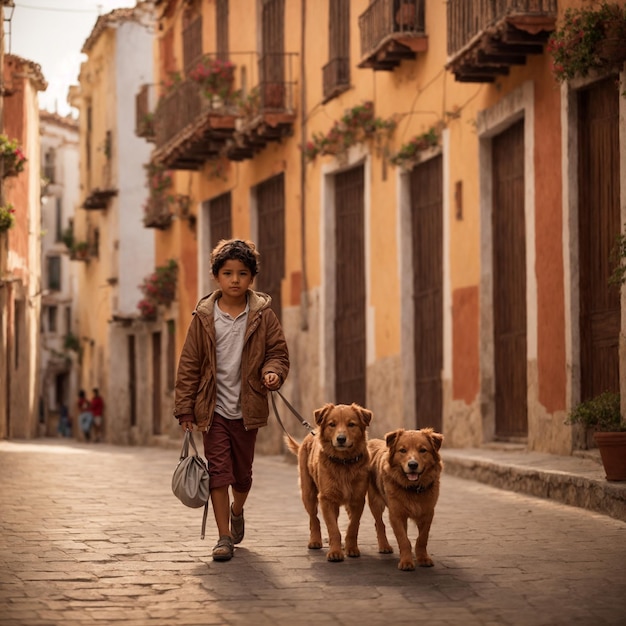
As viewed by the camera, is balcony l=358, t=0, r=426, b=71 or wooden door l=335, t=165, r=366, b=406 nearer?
balcony l=358, t=0, r=426, b=71

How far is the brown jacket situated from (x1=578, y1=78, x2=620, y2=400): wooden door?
5154 millimetres

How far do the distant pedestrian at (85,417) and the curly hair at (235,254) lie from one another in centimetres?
3164

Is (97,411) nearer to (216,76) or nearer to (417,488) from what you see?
(216,76)

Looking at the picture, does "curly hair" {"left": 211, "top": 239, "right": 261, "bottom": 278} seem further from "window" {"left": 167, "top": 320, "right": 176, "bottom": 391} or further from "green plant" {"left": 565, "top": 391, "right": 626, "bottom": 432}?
"window" {"left": 167, "top": 320, "right": 176, "bottom": 391}

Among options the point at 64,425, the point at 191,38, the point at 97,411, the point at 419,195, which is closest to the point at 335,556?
the point at 419,195

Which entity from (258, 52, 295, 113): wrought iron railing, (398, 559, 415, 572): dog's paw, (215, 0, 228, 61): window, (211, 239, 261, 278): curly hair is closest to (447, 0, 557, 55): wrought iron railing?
(211, 239, 261, 278): curly hair

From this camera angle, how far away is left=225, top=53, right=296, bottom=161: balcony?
21.7m

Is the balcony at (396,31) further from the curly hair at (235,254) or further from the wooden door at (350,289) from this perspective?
the curly hair at (235,254)

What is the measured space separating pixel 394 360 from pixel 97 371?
24.2 meters

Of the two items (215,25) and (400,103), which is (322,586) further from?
(215,25)

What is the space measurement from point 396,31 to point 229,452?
382 inches

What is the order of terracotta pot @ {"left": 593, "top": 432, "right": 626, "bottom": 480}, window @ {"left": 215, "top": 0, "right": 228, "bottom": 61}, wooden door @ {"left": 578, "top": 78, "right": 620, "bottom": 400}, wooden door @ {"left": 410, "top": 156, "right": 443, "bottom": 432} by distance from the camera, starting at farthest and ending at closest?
1. window @ {"left": 215, "top": 0, "right": 228, "bottom": 61}
2. wooden door @ {"left": 410, "top": 156, "right": 443, "bottom": 432}
3. wooden door @ {"left": 578, "top": 78, "right": 620, "bottom": 400}
4. terracotta pot @ {"left": 593, "top": 432, "right": 626, "bottom": 480}

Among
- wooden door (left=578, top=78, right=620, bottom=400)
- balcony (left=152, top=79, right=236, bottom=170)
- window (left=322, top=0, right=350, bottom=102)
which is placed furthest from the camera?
balcony (left=152, top=79, right=236, bottom=170)

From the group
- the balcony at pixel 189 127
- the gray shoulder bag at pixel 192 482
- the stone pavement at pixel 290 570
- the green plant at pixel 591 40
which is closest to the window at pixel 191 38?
the balcony at pixel 189 127
